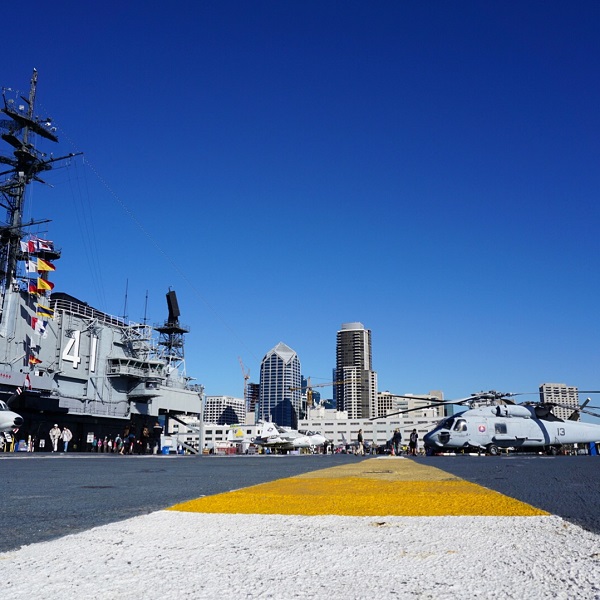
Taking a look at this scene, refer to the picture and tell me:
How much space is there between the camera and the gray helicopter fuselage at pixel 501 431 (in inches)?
941

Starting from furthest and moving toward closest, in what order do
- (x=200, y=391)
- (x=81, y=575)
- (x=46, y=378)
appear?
(x=200, y=391), (x=46, y=378), (x=81, y=575)

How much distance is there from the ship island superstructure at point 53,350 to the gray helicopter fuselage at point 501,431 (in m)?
21.1

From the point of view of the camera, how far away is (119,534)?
9.61ft

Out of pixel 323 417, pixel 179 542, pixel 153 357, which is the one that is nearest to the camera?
pixel 179 542

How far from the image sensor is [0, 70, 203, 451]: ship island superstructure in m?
40.2

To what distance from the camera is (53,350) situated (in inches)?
1730

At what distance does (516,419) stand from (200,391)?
46059mm

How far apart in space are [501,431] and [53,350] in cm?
3495

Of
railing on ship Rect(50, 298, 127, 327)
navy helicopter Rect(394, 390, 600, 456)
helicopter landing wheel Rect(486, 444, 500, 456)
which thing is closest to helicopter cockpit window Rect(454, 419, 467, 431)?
navy helicopter Rect(394, 390, 600, 456)

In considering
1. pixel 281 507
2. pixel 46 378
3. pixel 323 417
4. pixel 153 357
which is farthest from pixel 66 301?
pixel 323 417

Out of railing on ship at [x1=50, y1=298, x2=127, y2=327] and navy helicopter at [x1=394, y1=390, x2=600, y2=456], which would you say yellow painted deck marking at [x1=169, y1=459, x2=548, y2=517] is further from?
railing on ship at [x1=50, y1=298, x2=127, y2=327]

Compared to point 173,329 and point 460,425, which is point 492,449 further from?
point 173,329

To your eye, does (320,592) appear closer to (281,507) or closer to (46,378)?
(281,507)

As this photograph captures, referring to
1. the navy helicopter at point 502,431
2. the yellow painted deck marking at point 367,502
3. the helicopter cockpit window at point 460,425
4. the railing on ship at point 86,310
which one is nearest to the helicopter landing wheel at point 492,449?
the navy helicopter at point 502,431
